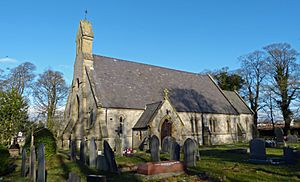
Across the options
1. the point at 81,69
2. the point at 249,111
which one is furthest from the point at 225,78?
the point at 81,69

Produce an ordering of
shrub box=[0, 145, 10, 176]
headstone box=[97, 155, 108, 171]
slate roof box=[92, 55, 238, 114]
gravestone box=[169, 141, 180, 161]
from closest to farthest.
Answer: headstone box=[97, 155, 108, 171], shrub box=[0, 145, 10, 176], gravestone box=[169, 141, 180, 161], slate roof box=[92, 55, 238, 114]

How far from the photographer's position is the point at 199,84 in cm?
3612

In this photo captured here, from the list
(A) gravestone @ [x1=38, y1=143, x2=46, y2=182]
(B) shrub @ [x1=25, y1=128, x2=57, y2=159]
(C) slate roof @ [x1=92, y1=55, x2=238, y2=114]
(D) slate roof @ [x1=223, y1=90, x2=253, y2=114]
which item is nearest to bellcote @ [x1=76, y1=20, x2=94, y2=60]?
(C) slate roof @ [x1=92, y1=55, x2=238, y2=114]

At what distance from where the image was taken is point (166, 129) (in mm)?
24219

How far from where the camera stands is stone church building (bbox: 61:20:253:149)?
23.9m

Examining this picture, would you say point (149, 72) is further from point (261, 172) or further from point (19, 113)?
point (261, 172)

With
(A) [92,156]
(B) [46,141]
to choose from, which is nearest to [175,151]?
(A) [92,156]

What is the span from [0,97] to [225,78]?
40.3 m

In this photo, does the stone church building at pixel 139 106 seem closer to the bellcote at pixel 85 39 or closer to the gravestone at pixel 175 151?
the bellcote at pixel 85 39

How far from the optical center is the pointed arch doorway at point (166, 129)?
23945 mm

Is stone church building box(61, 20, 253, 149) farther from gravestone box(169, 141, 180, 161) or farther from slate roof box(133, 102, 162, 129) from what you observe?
gravestone box(169, 141, 180, 161)

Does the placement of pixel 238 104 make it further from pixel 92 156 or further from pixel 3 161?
pixel 3 161

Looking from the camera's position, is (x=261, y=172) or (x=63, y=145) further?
(x=63, y=145)

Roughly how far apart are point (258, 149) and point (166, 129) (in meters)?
11.2
